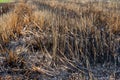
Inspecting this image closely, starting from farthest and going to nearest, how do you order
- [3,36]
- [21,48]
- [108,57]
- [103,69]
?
[3,36] < [21,48] < [108,57] < [103,69]

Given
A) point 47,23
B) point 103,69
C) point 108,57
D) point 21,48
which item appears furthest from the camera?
point 47,23

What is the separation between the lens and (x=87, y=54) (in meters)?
4.04

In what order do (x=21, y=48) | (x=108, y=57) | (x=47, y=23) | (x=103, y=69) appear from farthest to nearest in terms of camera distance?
(x=47, y=23)
(x=21, y=48)
(x=108, y=57)
(x=103, y=69)

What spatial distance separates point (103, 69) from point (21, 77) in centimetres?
99

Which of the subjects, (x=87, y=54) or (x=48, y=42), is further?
(x=48, y=42)

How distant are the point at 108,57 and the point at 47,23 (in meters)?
1.81

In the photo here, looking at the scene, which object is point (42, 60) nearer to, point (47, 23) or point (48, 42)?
point (48, 42)

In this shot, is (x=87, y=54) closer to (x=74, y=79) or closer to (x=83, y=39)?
(x=83, y=39)

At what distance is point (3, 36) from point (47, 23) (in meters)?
1.09

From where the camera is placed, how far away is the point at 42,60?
3.96 meters

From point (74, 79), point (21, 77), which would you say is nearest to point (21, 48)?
point (21, 77)

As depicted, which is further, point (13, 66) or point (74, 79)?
point (13, 66)

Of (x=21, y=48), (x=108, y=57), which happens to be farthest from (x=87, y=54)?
(x=21, y=48)

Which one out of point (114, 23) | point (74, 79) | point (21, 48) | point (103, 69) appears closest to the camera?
point (74, 79)
